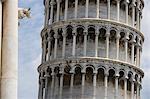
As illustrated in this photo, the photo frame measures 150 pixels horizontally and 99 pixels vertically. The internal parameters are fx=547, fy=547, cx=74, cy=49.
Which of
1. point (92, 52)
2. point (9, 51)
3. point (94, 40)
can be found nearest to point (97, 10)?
point (94, 40)

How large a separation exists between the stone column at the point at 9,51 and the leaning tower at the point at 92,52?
110ft

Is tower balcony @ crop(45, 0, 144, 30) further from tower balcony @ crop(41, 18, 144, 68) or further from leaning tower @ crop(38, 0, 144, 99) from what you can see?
tower balcony @ crop(41, 18, 144, 68)

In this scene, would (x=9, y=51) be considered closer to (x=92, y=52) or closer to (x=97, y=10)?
(x=92, y=52)

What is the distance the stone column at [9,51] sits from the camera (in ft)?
38.6

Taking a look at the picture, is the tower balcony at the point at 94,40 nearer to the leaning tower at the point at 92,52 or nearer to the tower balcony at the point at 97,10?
the leaning tower at the point at 92,52

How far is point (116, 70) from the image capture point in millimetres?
46062

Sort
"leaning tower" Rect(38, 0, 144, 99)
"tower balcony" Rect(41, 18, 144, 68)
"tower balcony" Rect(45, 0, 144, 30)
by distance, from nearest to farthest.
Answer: "leaning tower" Rect(38, 0, 144, 99), "tower balcony" Rect(41, 18, 144, 68), "tower balcony" Rect(45, 0, 144, 30)

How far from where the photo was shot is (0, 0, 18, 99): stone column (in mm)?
11758

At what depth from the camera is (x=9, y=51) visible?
1192cm

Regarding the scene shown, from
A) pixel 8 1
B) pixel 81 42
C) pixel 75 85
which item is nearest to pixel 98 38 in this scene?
pixel 81 42

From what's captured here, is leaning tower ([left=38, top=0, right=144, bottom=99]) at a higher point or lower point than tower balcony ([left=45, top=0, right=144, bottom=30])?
lower

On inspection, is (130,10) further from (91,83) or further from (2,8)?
(2,8)

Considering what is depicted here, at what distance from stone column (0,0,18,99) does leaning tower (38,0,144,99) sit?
33.5m

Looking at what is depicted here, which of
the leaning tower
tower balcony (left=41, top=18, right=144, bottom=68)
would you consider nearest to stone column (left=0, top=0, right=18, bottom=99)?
the leaning tower
